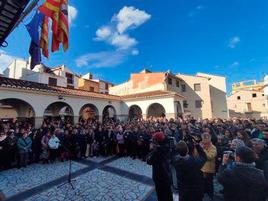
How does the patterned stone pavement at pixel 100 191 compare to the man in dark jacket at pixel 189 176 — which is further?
the patterned stone pavement at pixel 100 191

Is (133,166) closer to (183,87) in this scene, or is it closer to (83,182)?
(83,182)

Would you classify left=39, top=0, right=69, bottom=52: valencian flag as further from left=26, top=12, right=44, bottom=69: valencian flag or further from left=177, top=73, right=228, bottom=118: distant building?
left=177, top=73, right=228, bottom=118: distant building

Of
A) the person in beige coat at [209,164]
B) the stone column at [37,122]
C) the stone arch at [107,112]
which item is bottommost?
the person in beige coat at [209,164]

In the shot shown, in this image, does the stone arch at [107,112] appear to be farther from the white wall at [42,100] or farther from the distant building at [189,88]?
the distant building at [189,88]

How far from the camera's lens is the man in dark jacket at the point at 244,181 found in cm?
220

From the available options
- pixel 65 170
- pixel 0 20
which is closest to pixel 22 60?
pixel 65 170

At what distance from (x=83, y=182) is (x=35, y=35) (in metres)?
4.96

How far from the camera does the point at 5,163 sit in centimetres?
766

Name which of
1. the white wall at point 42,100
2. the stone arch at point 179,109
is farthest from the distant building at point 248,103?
the white wall at point 42,100

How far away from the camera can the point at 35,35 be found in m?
5.24

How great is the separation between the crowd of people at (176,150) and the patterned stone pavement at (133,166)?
0.43m

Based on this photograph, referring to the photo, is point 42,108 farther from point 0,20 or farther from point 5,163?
point 0,20

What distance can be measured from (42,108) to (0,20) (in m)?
11.2

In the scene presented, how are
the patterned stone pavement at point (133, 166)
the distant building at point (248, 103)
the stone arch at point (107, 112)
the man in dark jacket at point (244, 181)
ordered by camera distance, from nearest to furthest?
the man in dark jacket at point (244, 181) → the patterned stone pavement at point (133, 166) → the stone arch at point (107, 112) → the distant building at point (248, 103)
